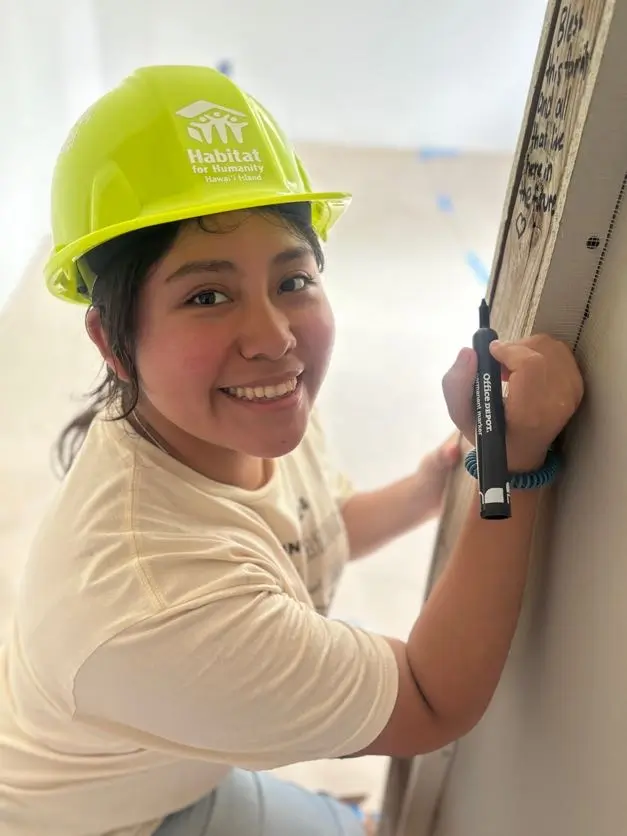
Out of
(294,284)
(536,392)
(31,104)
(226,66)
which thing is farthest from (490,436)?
(226,66)

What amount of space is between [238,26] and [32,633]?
10.2 ft

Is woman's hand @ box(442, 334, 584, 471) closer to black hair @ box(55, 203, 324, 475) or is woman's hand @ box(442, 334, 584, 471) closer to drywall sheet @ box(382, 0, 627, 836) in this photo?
drywall sheet @ box(382, 0, 627, 836)

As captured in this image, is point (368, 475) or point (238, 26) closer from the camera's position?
point (368, 475)

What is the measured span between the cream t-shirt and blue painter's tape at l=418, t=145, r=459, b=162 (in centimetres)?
307

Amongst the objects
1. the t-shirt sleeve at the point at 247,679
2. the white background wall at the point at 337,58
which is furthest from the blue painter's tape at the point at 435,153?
the t-shirt sleeve at the point at 247,679

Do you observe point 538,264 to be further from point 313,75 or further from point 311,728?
point 313,75

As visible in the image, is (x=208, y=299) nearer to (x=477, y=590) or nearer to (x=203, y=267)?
(x=203, y=267)

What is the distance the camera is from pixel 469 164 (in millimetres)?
3426

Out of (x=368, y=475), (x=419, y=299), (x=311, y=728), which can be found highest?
(x=311, y=728)

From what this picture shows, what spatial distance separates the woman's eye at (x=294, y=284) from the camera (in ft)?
2.17

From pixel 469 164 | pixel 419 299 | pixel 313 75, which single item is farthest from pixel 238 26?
pixel 419 299

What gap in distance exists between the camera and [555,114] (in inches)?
17.6

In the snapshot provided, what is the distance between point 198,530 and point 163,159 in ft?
0.99

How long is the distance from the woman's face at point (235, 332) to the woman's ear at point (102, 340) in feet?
0.09
